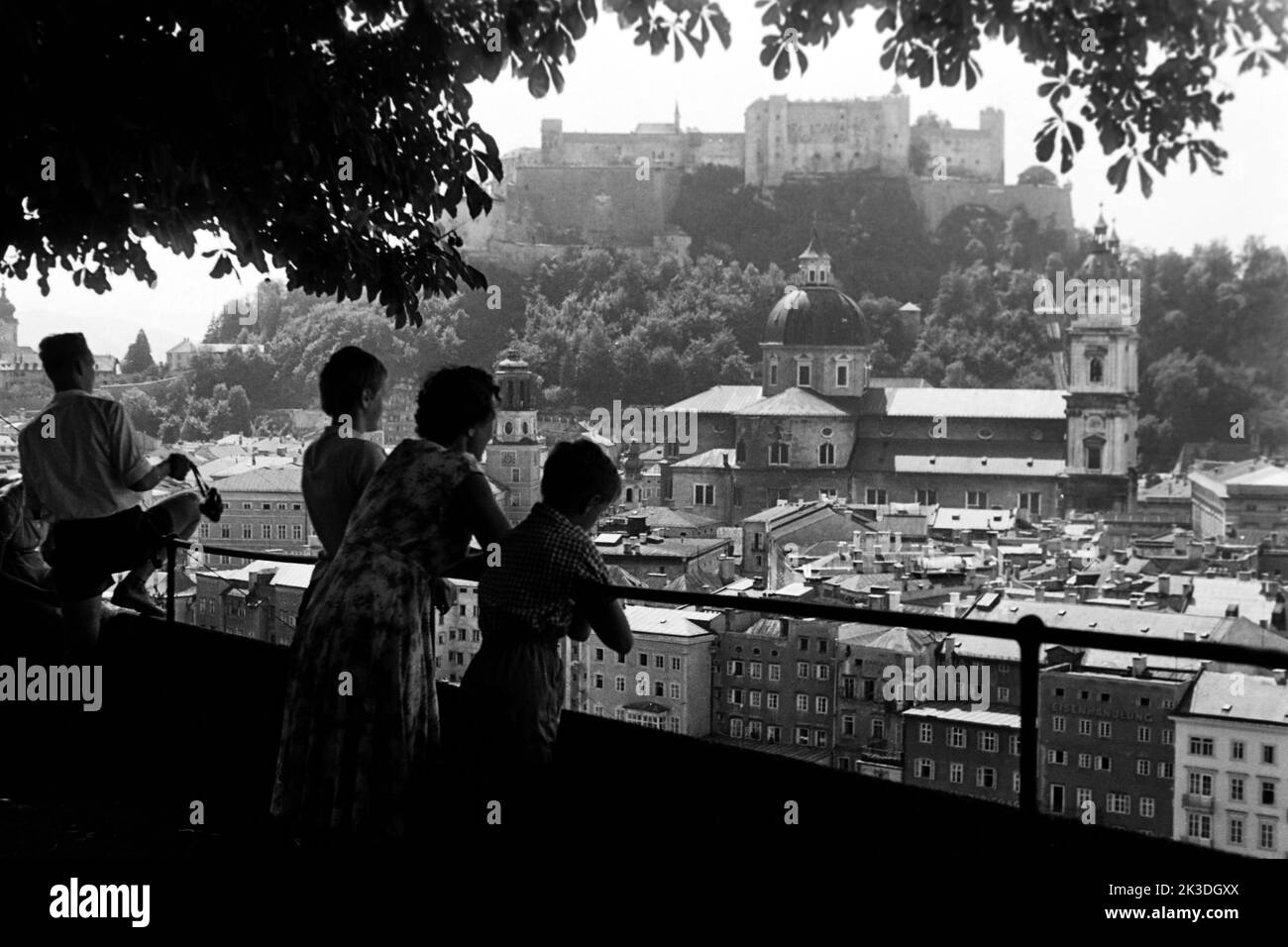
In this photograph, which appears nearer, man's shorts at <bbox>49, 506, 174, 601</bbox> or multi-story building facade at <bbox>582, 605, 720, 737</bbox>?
man's shorts at <bbox>49, 506, 174, 601</bbox>

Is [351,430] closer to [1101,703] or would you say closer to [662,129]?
[1101,703]

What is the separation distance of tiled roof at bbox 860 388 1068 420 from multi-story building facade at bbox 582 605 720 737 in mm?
45795

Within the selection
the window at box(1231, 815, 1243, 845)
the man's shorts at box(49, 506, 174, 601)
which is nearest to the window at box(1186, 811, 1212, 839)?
the window at box(1231, 815, 1243, 845)

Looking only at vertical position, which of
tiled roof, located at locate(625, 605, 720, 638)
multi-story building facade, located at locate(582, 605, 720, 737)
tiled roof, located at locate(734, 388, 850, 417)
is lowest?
multi-story building facade, located at locate(582, 605, 720, 737)

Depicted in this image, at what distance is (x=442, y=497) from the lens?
2369 millimetres

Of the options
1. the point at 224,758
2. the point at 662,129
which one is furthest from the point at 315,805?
the point at 662,129

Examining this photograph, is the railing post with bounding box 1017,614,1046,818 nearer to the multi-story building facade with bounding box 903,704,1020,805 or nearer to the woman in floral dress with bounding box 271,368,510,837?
the woman in floral dress with bounding box 271,368,510,837

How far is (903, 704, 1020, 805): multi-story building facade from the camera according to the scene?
966 centimetres

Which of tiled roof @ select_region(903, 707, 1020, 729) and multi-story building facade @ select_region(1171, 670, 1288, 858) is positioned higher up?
multi-story building facade @ select_region(1171, 670, 1288, 858)

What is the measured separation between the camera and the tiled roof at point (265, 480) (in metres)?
20.0

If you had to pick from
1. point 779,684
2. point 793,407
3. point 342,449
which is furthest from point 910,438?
point 342,449

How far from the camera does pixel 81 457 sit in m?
3.30

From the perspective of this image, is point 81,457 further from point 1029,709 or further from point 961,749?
point 961,749

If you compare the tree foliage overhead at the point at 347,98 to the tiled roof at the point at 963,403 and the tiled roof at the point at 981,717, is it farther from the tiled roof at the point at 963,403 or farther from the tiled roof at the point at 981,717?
the tiled roof at the point at 963,403
